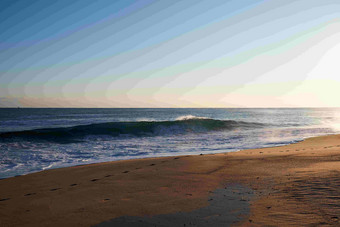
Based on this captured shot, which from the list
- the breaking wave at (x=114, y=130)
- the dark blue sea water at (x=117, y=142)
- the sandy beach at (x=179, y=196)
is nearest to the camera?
the sandy beach at (x=179, y=196)

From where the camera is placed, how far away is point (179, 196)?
5617 millimetres

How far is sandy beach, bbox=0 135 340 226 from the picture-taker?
434 centimetres

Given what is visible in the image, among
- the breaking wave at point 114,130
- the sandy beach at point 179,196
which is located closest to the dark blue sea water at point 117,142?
the breaking wave at point 114,130

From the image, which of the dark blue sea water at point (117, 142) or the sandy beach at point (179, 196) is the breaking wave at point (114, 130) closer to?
the dark blue sea water at point (117, 142)

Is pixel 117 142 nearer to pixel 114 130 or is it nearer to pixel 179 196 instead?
pixel 114 130

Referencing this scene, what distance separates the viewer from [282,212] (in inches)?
174

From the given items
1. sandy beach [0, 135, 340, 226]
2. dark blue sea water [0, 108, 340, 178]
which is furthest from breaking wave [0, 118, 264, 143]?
sandy beach [0, 135, 340, 226]

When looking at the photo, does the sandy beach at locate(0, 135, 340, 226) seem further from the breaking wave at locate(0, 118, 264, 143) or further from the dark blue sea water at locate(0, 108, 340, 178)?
the breaking wave at locate(0, 118, 264, 143)

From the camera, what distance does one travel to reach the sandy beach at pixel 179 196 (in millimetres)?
4336

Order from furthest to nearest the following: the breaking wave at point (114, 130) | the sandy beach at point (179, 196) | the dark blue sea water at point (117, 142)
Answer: the breaking wave at point (114, 130) → the dark blue sea water at point (117, 142) → the sandy beach at point (179, 196)

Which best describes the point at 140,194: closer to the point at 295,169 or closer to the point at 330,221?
the point at 330,221

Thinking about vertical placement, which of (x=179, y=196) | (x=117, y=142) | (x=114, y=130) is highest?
(x=179, y=196)

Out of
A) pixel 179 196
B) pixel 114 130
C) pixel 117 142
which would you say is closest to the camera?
pixel 179 196

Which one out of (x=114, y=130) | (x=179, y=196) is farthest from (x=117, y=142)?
(x=179, y=196)
